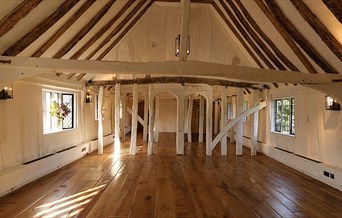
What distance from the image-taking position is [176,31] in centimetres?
838

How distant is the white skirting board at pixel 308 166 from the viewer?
5316 mm

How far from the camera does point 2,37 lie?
3.89m

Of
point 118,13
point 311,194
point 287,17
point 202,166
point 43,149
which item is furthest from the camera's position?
point 202,166

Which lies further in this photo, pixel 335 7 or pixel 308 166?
pixel 308 166

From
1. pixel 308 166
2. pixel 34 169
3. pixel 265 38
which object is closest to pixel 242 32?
pixel 265 38

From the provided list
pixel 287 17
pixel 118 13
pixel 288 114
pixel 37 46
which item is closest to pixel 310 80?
pixel 287 17

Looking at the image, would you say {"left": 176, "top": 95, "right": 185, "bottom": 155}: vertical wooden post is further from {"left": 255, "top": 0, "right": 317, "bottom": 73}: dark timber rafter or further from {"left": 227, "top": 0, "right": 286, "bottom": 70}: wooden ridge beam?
{"left": 255, "top": 0, "right": 317, "bottom": 73}: dark timber rafter

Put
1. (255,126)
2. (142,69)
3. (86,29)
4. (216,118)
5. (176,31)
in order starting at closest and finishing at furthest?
(142,69) < (86,29) < (176,31) < (255,126) < (216,118)

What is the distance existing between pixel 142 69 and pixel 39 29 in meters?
1.80

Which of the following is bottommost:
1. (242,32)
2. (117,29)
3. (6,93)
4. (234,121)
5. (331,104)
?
(234,121)

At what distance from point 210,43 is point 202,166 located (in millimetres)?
4035

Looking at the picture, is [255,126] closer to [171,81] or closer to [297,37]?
[171,81]

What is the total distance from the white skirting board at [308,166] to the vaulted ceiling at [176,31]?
2.13m

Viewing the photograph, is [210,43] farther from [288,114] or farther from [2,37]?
[2,37]
